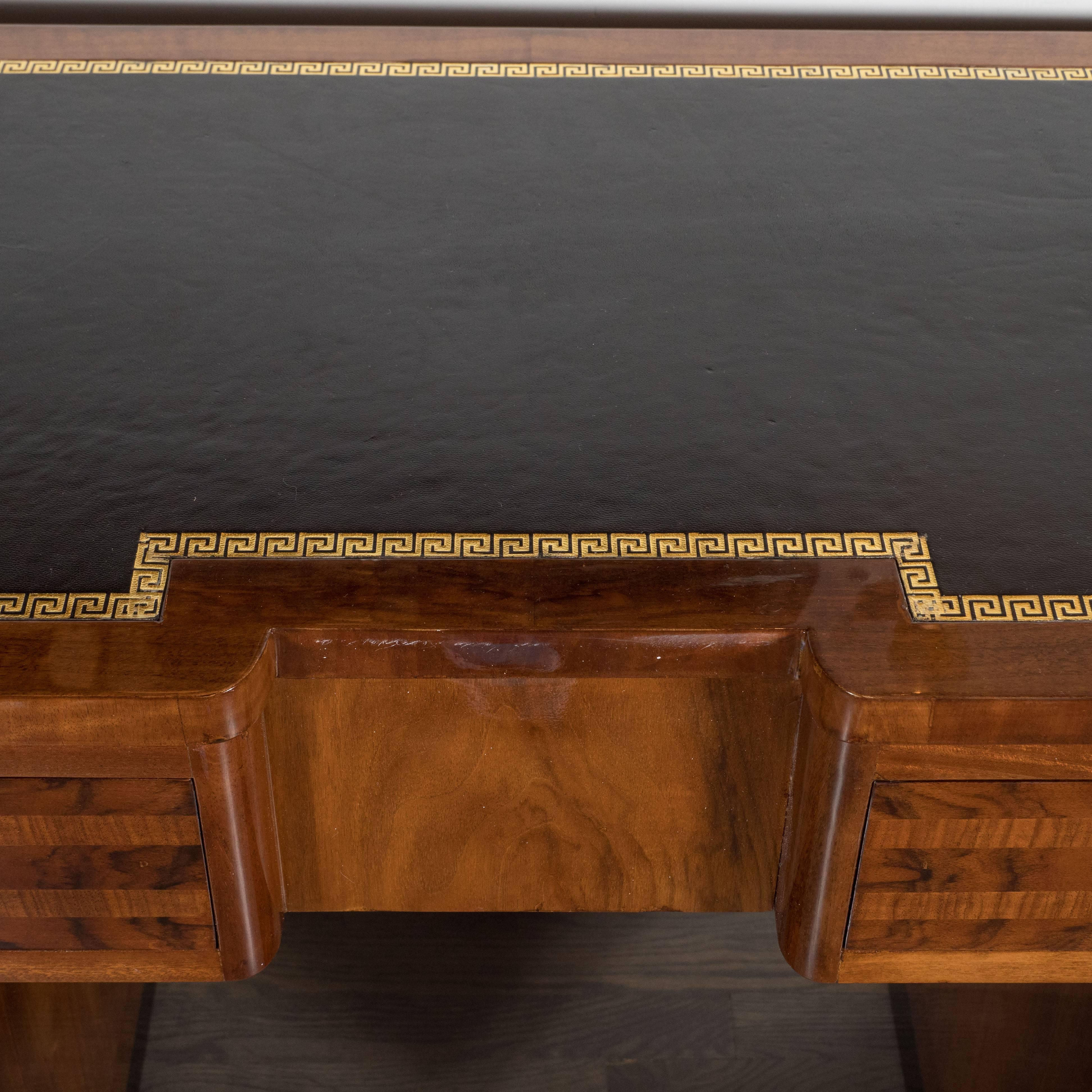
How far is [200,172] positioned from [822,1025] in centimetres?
94

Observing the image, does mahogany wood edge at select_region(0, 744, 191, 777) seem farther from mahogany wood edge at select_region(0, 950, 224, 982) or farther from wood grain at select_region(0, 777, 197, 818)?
mahogany wood edge at select_region(0, 950, 224, 982)

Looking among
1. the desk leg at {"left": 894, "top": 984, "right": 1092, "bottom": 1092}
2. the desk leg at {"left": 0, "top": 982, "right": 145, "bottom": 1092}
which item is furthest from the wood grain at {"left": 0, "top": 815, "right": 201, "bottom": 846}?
the desk leg at {"left": 894, "top": 984, "right": 1092, "bottom": 1092}

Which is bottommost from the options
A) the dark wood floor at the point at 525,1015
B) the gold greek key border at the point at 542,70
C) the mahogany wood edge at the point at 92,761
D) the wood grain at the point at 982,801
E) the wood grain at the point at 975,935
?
the dark wood floor at the point at 525,1015

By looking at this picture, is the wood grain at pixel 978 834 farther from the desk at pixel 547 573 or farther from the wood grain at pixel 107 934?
the wood grain at pixel 107 934

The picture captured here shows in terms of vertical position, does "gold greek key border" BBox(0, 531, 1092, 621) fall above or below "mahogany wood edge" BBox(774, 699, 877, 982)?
above

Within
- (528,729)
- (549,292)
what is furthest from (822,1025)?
(549,292)

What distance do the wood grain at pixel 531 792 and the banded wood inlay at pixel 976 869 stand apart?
0.23 feet

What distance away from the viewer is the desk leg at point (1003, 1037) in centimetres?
97

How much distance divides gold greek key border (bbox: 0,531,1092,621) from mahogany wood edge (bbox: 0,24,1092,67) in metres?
0.58

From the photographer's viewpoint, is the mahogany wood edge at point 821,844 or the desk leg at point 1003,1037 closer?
the mahogany wood edge at point 821,844

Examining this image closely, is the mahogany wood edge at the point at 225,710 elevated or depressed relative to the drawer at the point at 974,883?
elevated

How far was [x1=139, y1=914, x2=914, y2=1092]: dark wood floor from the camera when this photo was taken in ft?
3.62

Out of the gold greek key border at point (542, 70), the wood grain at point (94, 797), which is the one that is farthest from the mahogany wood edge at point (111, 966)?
the gold greek key border at point (542, 70)

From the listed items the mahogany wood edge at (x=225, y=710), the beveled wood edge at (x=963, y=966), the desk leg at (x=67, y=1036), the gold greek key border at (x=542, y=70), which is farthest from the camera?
the gold greek key border at (x=542, y=70)
